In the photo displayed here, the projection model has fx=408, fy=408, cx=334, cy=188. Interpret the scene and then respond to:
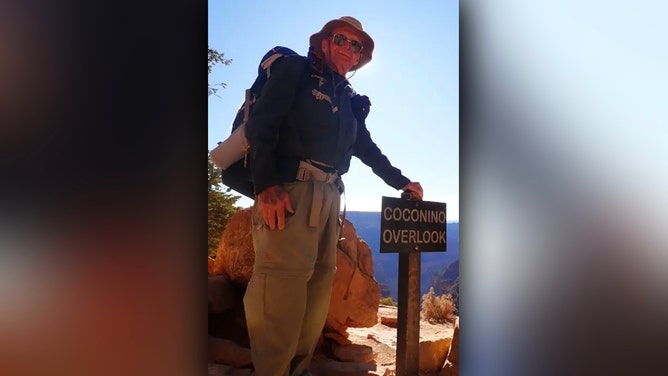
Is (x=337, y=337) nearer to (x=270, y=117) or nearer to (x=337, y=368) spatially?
(x=337, y=368)

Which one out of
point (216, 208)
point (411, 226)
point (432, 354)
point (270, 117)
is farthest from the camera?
point (432, 354)

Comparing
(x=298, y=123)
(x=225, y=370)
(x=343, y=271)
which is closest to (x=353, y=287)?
(x=343, y=271)

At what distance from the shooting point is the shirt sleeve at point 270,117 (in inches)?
58.0

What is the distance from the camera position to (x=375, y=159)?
177 centimetres

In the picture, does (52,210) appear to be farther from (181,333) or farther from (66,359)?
(181,333)

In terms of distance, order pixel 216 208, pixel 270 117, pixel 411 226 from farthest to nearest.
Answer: pixel 411 226, pixel 216 208, pixel 270 117

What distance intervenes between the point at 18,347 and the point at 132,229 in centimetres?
51

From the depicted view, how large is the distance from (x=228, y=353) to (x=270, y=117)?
37.7 inches

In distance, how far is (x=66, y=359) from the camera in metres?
1.43

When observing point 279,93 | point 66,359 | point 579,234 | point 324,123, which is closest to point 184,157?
point 279,93

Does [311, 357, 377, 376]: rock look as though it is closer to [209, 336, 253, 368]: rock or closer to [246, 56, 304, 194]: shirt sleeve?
[209, 336, 253, 368]: rock

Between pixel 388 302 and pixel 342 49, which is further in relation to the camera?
pixel 388 302

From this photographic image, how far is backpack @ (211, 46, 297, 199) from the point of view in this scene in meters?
1.52

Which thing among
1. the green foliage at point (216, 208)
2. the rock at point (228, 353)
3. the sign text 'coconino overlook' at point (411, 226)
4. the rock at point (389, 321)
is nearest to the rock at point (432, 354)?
the rock at point (389, 321)
